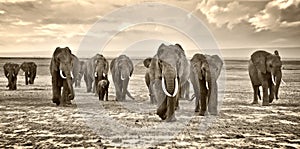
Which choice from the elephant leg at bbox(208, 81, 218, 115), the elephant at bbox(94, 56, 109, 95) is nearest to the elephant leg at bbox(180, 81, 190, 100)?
the elephant at bbox(94, 56, 109, 95)

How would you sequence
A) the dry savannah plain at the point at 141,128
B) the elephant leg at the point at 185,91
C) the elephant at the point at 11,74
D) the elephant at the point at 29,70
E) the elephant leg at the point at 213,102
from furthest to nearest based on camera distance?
1. the elephant at the point at 29,70
2. the elephant at the point at 11,74
3. the elephant leg at the point at 185,91
4. the elephant leg at the point at 213,102
5. the dry savannah plain at the point at 141,128

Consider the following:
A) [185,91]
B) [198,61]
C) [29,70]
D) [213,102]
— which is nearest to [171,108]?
[198,61]

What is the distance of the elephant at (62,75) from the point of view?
17078 millimetres

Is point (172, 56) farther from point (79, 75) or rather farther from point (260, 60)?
point (79, 75)

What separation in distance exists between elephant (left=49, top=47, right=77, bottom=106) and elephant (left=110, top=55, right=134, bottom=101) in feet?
12.6

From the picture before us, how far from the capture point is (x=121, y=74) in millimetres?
21375

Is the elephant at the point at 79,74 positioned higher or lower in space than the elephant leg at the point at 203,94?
higher

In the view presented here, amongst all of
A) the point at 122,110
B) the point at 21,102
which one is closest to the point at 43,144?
the point at 122,110

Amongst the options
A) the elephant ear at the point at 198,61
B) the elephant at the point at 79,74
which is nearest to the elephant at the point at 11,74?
the elephant at the point at 79,74

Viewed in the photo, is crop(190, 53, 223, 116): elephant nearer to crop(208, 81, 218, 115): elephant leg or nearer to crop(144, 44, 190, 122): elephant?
crop(208, 81, 218, 115): elephant leg

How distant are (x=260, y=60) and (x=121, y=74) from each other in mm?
Result: 7133

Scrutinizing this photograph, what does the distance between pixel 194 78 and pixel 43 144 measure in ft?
22.9

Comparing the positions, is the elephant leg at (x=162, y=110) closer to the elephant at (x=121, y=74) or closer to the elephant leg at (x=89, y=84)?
the elephant at (x=121, y=74)

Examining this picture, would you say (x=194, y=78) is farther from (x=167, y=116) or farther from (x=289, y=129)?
(x=289, y=129)
